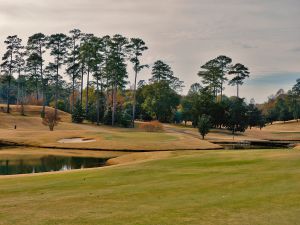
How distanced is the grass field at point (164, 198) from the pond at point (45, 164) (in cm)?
1632

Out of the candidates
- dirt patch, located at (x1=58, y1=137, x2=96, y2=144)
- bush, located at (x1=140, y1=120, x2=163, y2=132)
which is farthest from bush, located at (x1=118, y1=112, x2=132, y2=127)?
dirt patch, located at (x1=58, y1=137, x2=96, y2=144)

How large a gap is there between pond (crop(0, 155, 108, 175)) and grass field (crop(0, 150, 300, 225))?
53.6 feet

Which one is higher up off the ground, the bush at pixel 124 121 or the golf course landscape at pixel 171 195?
the bush at pixel 124 121

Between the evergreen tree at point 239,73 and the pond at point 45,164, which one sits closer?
the pond at point 45,164

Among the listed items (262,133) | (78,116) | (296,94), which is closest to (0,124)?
(78,116)

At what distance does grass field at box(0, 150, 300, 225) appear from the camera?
42.9 feet

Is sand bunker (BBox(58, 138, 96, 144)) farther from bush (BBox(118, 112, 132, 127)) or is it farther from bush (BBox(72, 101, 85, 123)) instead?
bush (BBox(118, 112, 132, 127))

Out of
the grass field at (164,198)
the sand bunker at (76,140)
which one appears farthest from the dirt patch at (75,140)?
the grass field at (164,198)

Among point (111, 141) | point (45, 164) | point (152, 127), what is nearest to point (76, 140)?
point (111, 141)

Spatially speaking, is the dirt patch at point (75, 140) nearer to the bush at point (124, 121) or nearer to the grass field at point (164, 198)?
the bush at point (124, 121)

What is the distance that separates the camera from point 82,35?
111812 millimetres

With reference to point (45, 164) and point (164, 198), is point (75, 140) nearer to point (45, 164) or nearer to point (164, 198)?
point (45, 164)

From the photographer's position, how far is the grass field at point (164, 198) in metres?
13.1

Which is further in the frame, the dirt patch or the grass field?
the dirt patch
